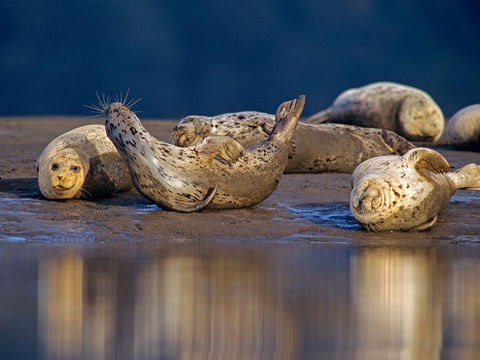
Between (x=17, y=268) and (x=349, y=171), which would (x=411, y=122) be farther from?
(x=17, y=268)

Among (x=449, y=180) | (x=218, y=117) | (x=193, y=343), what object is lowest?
(x=193, y=343)

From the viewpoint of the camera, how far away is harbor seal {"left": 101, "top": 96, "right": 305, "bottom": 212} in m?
7.29

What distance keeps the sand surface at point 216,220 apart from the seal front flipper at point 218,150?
48 centimetres

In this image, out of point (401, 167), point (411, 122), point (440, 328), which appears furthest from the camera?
point (411, 122)

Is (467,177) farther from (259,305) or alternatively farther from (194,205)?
(259,305)

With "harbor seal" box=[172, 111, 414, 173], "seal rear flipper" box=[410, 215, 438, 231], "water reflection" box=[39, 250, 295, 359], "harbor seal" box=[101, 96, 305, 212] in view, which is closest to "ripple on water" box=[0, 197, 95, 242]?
"harbor seal" box=[101, 96, 305, 212]

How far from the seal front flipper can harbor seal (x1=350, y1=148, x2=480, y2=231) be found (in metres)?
1.12

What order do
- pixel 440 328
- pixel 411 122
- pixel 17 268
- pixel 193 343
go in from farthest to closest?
pixel 411 122 < pixel 17 268 < pixel 440 328 < pixel 193 343

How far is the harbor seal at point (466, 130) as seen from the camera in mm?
13672

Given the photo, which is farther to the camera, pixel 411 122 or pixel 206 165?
pixel 411 122

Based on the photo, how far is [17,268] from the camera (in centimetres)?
491

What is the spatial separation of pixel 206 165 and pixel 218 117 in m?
3.30

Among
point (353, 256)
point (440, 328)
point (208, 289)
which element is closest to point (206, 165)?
point (353, 256)

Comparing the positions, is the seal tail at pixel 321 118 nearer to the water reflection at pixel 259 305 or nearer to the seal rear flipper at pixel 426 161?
the seal rear flipper at pixel 426 161
